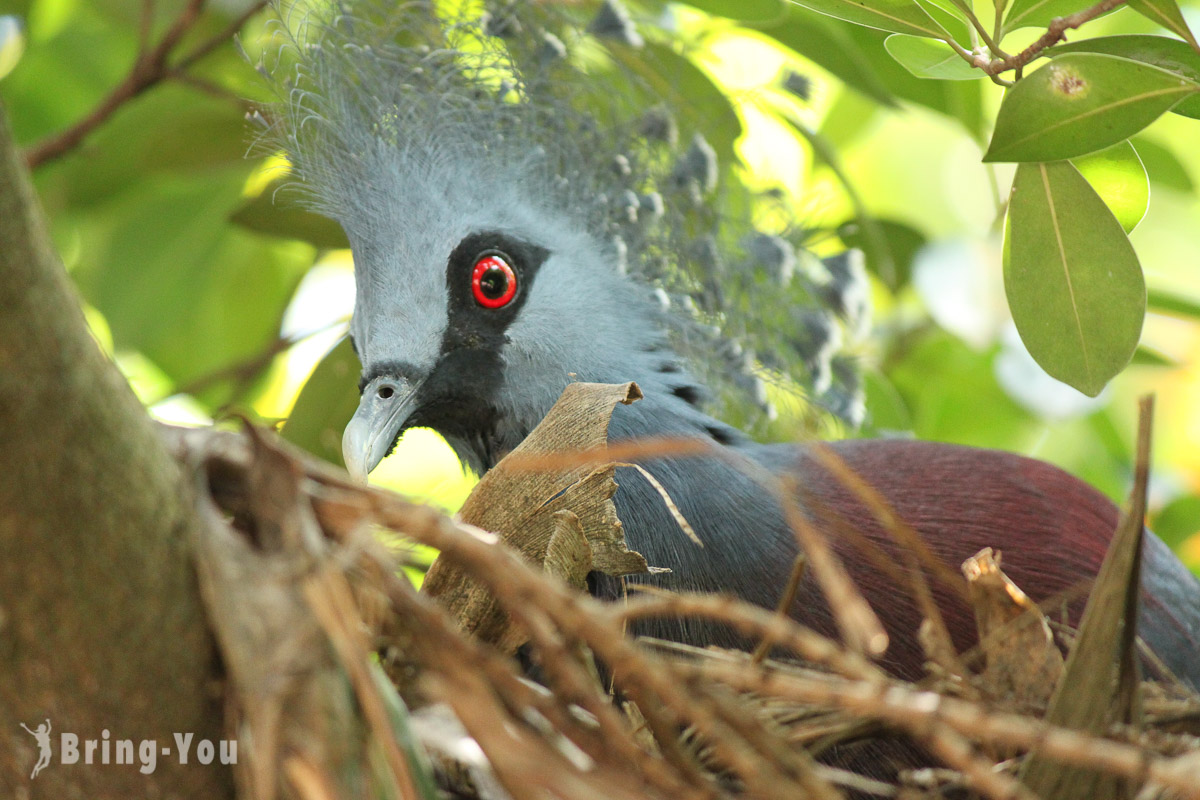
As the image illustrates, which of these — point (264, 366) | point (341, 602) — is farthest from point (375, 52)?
point (341, 602)

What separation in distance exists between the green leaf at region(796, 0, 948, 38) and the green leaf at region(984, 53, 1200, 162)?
5.7 inches

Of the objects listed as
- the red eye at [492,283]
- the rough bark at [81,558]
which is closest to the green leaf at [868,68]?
the red eye at [492,283]

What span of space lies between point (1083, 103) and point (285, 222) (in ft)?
5.51

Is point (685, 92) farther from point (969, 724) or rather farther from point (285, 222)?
point (969, 724)

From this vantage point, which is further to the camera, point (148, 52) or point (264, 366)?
point (264, 366)

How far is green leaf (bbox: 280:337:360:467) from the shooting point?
230 cm

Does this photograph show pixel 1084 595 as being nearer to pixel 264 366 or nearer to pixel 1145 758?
pixel 1145 758

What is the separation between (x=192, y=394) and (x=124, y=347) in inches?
7.6

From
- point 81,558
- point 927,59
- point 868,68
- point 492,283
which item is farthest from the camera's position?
point 868,68

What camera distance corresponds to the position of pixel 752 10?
179 cm

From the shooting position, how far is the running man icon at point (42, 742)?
0.87 metres

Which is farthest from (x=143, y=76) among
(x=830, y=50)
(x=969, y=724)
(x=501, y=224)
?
(x=969, y=724)

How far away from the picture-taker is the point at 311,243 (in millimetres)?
2400

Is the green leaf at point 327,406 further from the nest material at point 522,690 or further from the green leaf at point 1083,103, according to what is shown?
A: the green leaf at point 1083,103
